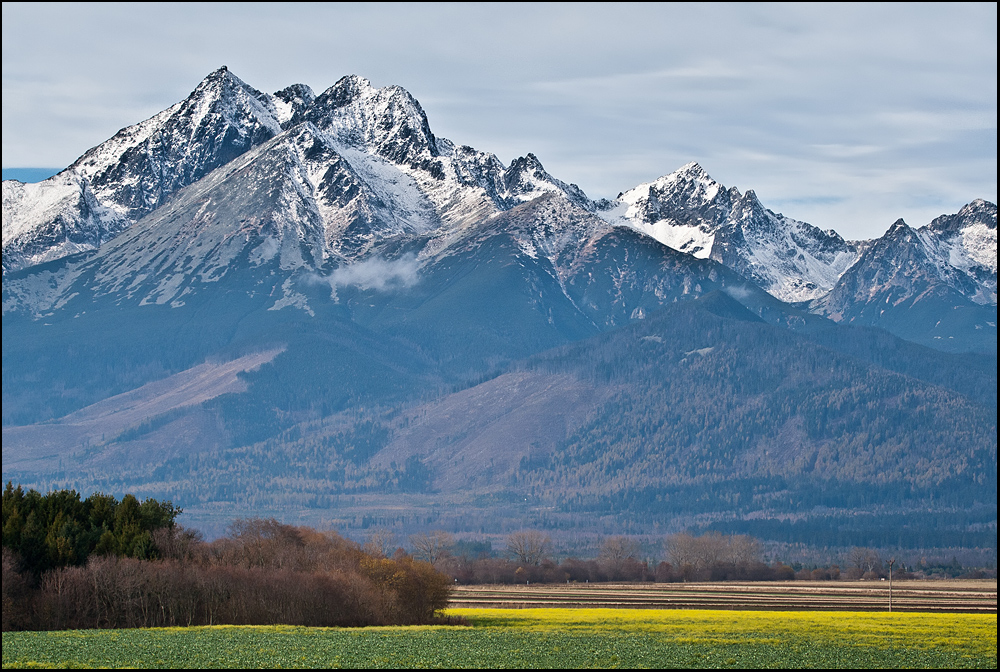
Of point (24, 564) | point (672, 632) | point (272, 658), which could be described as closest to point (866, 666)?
point (672, 632)

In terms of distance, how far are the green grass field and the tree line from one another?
1394cm

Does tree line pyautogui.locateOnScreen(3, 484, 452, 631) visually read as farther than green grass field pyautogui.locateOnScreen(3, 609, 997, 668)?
Yes

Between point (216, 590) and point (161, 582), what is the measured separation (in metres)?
6.44

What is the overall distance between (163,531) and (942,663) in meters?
78.8

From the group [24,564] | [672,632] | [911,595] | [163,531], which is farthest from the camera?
[911,595]

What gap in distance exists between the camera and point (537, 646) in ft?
330

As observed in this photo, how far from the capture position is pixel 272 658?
90125 millimetres

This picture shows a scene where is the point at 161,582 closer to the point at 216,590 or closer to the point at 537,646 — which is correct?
the point at 216,590

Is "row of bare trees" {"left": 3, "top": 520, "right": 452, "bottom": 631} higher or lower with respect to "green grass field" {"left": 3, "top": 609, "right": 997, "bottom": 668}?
higher

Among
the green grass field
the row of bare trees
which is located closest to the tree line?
the row of bare trees

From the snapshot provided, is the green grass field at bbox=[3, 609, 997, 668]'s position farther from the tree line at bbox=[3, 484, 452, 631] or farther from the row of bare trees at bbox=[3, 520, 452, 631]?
the tree line at bbox=[3, 484, 452, 631]

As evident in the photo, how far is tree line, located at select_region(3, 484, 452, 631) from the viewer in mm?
120125

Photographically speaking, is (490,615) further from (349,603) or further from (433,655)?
(433,655)

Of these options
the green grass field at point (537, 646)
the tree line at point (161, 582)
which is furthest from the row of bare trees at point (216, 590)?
the green grass field at point (537, 646)
